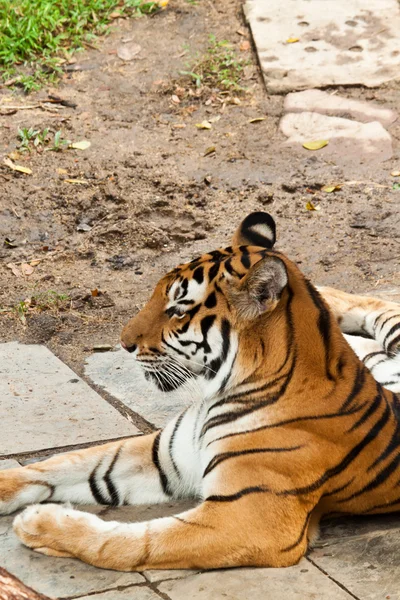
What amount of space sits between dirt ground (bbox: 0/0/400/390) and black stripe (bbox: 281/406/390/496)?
1832mm

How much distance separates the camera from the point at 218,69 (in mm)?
7922

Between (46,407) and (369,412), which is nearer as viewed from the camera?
(369,412)

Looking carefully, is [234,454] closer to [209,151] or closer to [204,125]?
[209,151]

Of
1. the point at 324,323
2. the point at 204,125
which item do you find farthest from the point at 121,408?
the point at 204,125

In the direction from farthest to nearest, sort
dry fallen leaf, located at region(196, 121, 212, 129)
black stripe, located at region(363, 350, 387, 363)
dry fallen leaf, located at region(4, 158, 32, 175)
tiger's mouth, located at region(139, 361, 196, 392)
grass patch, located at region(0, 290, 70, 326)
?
1. dry fallen leaf, located at region(196, 121, 212, 129)
2. dry fallen leaf, located at region(4, 158, 32, 175)
3. grass patch, located at region(0, 290, 70, 326)
4. black stripe, located at region(363, 350, 387, 363)
5. tiger's mouth, located at region(139, 361, 196, 392)

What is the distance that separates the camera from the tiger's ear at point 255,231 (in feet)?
11.9

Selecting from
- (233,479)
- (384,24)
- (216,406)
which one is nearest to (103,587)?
(233,479)

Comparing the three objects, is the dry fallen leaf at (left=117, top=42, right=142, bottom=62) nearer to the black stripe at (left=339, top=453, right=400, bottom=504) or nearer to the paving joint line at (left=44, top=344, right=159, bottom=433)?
the paving joint line at (left=44, top=344, right=159, bottom=433)

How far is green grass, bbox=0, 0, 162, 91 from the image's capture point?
7.76 m

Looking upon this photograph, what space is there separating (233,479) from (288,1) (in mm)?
6115

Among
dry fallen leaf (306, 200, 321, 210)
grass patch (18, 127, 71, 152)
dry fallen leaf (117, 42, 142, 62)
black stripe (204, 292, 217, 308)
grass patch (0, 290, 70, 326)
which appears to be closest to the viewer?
black stripe (204, 292, 217, 308)

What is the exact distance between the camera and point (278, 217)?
6469 millimetres

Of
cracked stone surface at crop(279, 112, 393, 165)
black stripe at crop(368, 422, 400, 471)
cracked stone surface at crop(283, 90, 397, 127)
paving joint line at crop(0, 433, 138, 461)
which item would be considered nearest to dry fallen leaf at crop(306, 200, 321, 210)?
cracked stone surface at crop(279, 112, 393, 165)

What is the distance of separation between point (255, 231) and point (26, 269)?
2.48 meters
